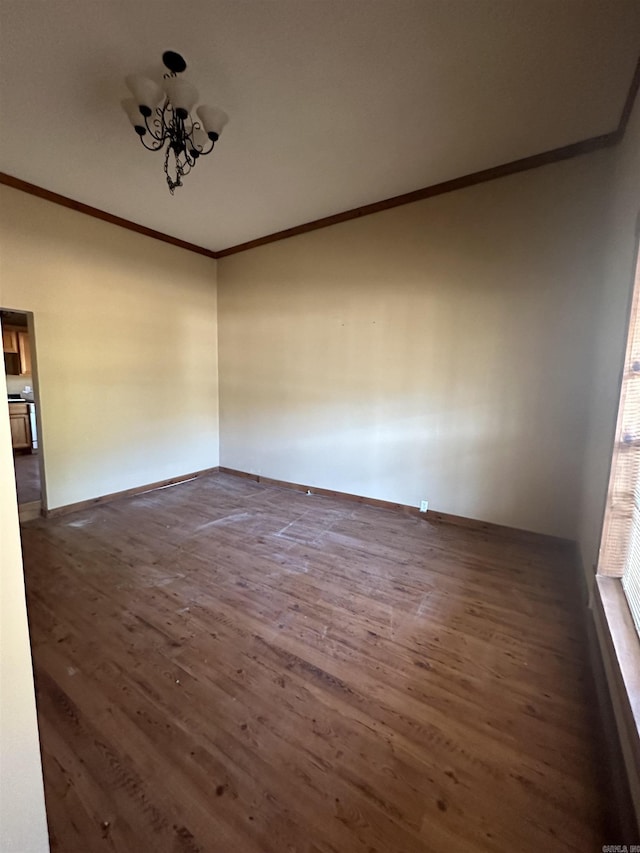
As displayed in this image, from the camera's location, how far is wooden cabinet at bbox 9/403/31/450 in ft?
18.0

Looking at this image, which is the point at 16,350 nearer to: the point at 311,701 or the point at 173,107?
the point at 173,107

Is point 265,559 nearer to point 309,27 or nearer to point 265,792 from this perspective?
point 265,792

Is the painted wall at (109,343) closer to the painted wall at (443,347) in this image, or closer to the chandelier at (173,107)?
the painted wall at (443,347)

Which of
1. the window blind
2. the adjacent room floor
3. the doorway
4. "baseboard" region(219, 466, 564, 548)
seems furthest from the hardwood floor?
the doorway

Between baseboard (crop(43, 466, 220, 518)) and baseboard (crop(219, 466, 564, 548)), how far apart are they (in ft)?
3.42

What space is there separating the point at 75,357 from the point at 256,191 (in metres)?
2.46

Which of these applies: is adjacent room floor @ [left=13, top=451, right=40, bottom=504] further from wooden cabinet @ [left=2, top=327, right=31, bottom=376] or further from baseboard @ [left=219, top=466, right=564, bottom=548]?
baseboard @ [left=219, top=466, right=564, bottom=548]

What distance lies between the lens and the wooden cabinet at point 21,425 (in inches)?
216

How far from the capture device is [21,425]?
5.64m

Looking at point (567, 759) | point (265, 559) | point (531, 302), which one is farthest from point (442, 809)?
point (531, 302)

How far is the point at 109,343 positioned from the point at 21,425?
337cm

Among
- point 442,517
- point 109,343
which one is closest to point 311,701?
point 442,517

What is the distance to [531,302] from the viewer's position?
2.86 metres

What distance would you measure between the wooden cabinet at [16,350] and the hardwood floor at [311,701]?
5.15 m
